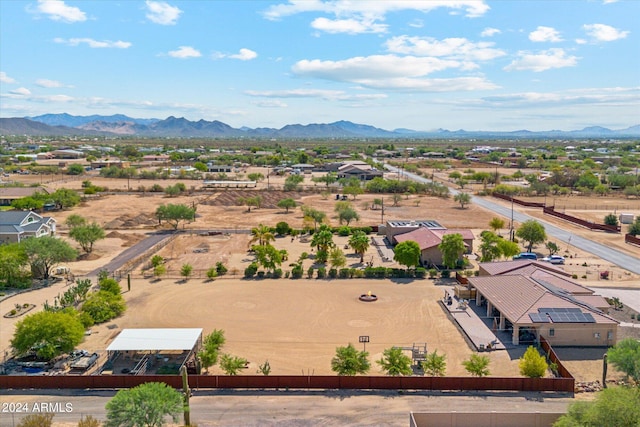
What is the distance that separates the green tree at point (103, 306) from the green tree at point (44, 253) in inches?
389

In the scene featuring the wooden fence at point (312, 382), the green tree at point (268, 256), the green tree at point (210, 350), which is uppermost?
the green tree at point (268, 256)

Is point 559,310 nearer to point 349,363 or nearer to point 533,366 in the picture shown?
point 533,366

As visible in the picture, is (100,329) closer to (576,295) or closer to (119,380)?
(119,380)

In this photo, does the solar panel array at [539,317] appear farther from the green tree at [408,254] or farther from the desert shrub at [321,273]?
the desert shrub at [321,273]

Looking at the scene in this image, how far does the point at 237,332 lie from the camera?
3438 cm

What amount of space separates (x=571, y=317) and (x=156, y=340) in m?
26.8

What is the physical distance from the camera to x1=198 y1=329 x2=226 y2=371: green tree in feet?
94.1

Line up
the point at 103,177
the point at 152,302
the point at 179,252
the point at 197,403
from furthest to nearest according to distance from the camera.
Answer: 1. the point at 103,177
2. the point at 179,252
3. the point at 152,302
4. the point at 197,403

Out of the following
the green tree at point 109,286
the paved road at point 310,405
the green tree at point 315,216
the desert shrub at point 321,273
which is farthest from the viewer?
the green tree at point 315,216

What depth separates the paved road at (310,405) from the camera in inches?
940

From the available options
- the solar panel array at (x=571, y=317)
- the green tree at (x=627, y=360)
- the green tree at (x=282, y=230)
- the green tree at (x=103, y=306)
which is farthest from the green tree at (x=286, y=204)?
the green tree at (x=627, y=360)

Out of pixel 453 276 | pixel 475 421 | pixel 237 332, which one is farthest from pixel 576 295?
pixel 237 332

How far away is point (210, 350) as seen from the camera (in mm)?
28969

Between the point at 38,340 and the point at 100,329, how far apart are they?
5.62 meters
